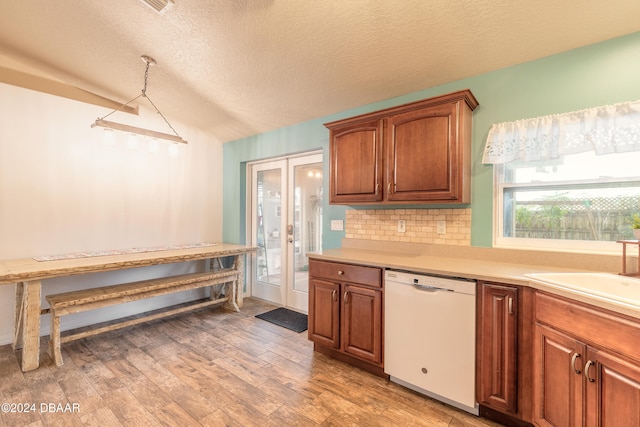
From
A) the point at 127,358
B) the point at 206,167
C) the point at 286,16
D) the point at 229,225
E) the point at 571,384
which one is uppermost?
the point at 286,16

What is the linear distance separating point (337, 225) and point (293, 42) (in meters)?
1.85

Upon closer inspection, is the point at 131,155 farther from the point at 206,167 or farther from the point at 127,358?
the point at 127,358

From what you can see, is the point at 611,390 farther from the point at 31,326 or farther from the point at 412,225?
the point at 31,326

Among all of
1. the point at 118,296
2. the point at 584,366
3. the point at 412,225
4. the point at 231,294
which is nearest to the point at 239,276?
the point at 231,294

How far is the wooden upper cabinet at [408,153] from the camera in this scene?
213 cm

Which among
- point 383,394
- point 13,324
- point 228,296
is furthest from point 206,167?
point 383,394

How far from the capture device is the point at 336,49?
2227mm

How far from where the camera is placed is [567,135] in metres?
1.94

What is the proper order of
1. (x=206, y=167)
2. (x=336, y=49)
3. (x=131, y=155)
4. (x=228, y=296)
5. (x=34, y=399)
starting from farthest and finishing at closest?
(x=206, y=167) < (x=228, y=296) < (x=131, y=155) < (x=336, y=49) < (x=34, y=399)

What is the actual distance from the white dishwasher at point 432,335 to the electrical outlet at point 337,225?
3.71 feet

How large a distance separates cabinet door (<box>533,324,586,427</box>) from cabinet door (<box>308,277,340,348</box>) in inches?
53.9

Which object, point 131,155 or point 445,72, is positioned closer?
point 445,72

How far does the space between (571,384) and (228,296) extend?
3.52 metres

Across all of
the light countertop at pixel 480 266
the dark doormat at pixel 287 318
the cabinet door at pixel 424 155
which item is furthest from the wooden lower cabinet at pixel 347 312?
the cabinet door at pixel 424 155
